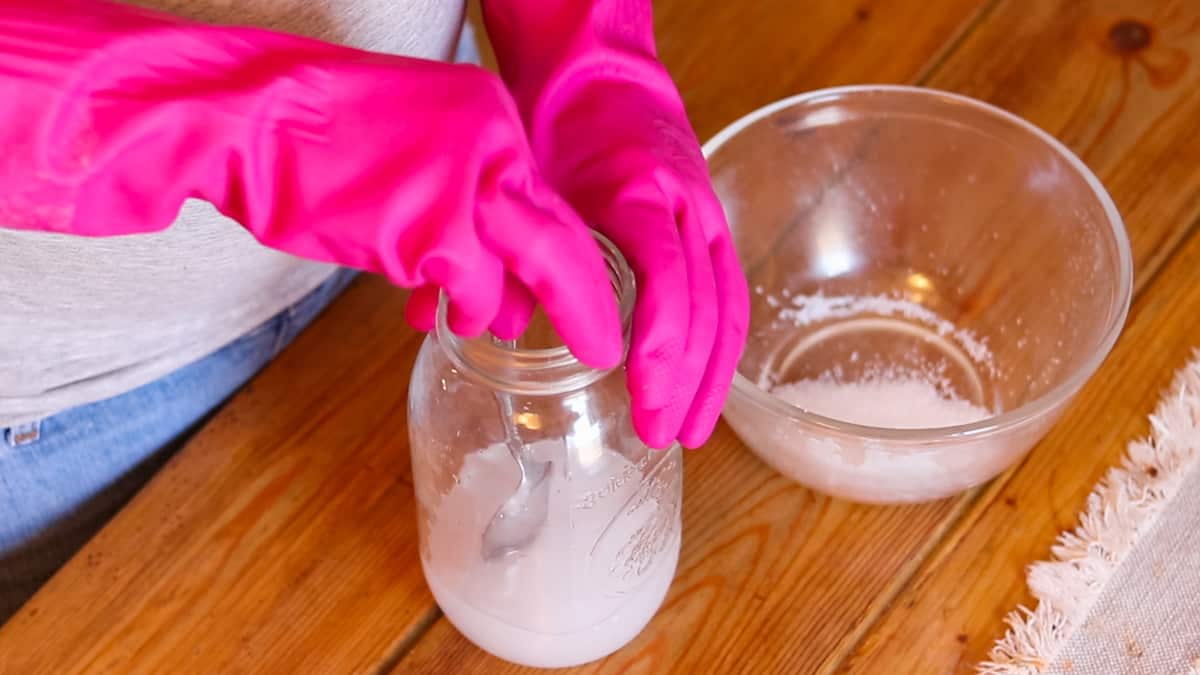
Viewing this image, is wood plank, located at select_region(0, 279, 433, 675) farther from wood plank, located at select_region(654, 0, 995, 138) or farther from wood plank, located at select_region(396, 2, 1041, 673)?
wood plank, located at select_region(654, 0, 995, 138)

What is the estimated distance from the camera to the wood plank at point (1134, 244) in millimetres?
615

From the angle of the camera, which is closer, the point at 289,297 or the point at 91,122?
the point at 91,122

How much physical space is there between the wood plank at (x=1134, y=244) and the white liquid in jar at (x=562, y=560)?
0.40 feet

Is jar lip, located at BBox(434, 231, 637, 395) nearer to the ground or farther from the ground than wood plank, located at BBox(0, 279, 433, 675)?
farther from the ground

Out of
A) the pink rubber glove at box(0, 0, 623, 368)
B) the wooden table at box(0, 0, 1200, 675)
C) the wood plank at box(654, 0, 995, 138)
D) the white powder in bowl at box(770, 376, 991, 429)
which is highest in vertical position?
the pink rubber glove at box(0, 0, 623, 368)

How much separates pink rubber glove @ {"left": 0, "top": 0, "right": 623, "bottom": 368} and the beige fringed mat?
0.29 metres

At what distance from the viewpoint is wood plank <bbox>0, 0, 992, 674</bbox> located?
612 millimetres

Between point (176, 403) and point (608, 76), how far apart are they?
1.02 feet

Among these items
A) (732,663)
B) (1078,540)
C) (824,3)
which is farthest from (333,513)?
(824,3)

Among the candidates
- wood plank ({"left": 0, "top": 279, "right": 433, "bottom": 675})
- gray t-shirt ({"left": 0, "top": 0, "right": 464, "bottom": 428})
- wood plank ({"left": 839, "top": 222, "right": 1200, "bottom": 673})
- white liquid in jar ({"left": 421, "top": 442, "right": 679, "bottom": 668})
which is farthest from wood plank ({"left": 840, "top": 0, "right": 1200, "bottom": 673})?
gray t-shirt ({"left": 0, "top": 0, "right": 464, "bottom": 428})

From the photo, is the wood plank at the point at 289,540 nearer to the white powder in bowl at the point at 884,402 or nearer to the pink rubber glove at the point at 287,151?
the white powder in bowl at the point at 884,402

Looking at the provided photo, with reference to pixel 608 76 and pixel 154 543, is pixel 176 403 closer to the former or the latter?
→ pixel 154 543

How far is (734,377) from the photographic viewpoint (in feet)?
2.00

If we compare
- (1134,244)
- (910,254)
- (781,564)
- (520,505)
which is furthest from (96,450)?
(1134,244)
